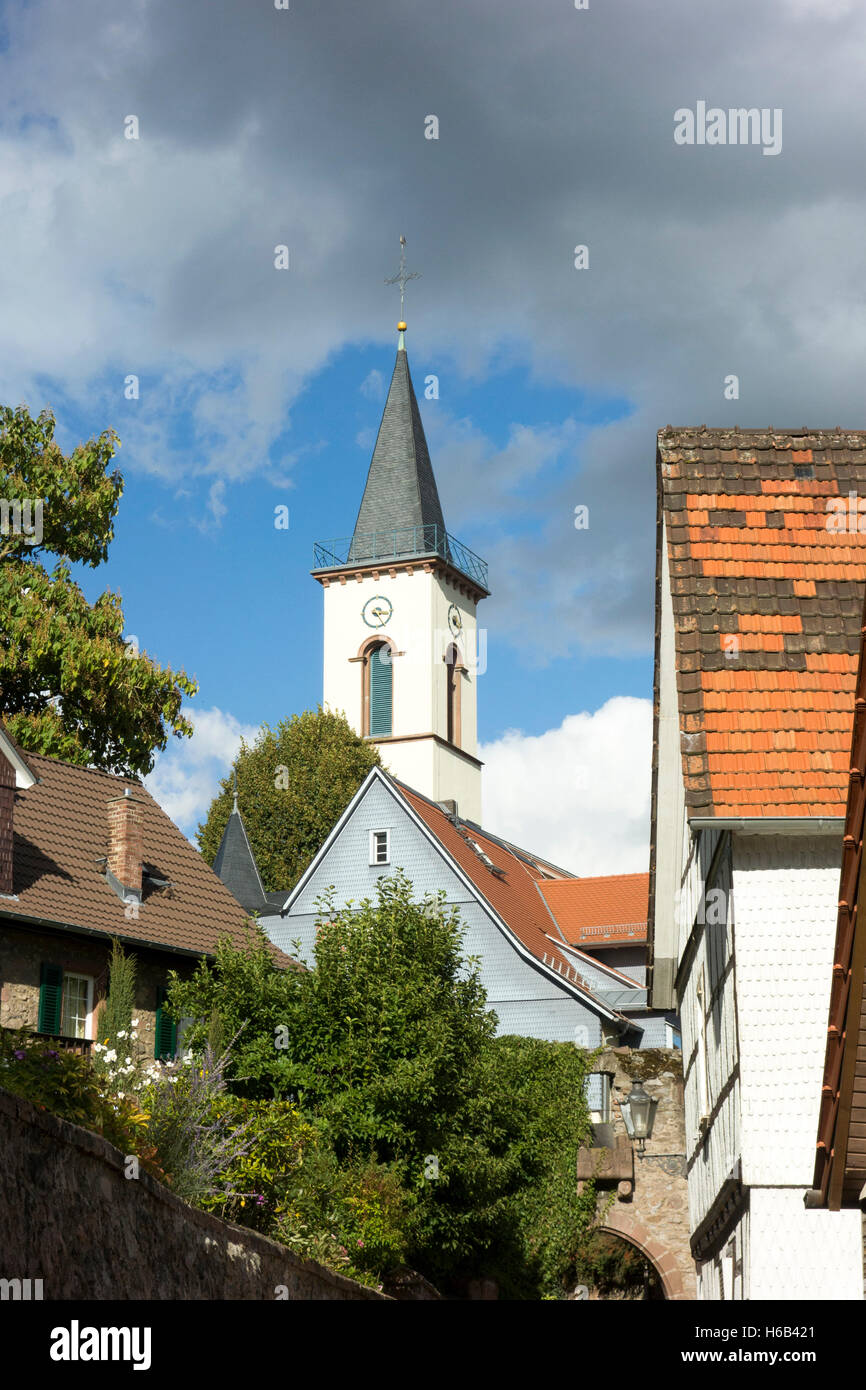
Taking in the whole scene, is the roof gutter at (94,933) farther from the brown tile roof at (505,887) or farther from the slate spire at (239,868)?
the slate spire at (239,868)

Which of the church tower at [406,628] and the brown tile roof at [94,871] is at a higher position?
the church tower at [406,628]

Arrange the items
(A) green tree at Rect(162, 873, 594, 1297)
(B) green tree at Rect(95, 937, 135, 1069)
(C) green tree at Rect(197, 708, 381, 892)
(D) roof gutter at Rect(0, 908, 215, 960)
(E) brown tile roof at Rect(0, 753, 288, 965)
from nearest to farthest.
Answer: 1. (A) green tree at Rect(162, 873, 594, 1297)
2. (B) green tree at Rect(95, 937, 135, 1069)
3. (D) roof gutter at Rect(0, 908, 215, 960)
4. (E) brown tile roof at Rect(0, 753, 288, 965)
5. (C) green tree at Rect(197, 708, 381, 892)

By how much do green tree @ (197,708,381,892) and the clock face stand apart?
13.6 m

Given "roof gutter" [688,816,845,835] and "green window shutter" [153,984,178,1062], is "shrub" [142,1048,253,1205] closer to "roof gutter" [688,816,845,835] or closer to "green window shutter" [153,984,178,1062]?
"roof gutter" [688,816,845,835]

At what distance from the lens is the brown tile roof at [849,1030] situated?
9.83m

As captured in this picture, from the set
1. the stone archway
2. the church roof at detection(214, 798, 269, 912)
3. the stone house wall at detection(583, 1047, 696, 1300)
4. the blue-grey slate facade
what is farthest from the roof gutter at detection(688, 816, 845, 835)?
the church roof at detection(214, 798, 269, 912)

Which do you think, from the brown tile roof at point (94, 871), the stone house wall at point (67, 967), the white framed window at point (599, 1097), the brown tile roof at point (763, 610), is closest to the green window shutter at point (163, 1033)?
the stone house wall at point (67, 967)

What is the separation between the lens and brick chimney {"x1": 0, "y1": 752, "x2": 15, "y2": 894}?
73.7 feet

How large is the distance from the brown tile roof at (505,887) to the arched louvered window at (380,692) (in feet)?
86.8

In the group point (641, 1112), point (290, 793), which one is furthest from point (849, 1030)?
point (290, 793)

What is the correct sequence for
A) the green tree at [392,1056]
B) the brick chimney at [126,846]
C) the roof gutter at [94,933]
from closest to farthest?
the green tree at [392,1056]
the roof gutter at [94,933]
the brick chimney at [126,846]

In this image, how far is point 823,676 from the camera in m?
13.9

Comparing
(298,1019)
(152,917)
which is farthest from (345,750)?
(298,1019)
